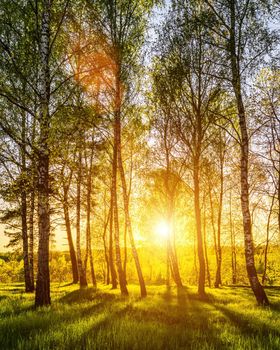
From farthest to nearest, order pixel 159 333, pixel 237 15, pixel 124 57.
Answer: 1. pixel 124 57
2. pixel 237 15
3. pixel 159 333

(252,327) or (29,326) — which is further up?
(29,326)

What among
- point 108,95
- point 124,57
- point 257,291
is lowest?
point 257,291

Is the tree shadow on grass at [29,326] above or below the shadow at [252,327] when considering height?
above

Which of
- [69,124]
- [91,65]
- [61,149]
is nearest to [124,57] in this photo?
[91,65]

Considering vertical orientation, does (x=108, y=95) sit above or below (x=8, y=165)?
above

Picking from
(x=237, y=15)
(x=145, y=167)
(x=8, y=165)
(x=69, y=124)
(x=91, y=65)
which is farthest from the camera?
(x=145, y=167)

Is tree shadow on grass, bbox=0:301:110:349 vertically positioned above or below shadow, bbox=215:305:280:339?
above

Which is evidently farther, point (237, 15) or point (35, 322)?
point (237, 15)

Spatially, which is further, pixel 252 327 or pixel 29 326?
pixel 252 327

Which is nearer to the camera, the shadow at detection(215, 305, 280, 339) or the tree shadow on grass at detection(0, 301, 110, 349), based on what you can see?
the tree shadow on grass at detection(0, 301, 110, 349)

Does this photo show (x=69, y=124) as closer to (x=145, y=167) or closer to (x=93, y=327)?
(x=93, y=327)

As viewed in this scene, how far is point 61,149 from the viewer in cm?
1027

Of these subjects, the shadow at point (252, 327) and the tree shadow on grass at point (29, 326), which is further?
the shadow at point (252, 327)

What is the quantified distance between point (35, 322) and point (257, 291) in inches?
384
